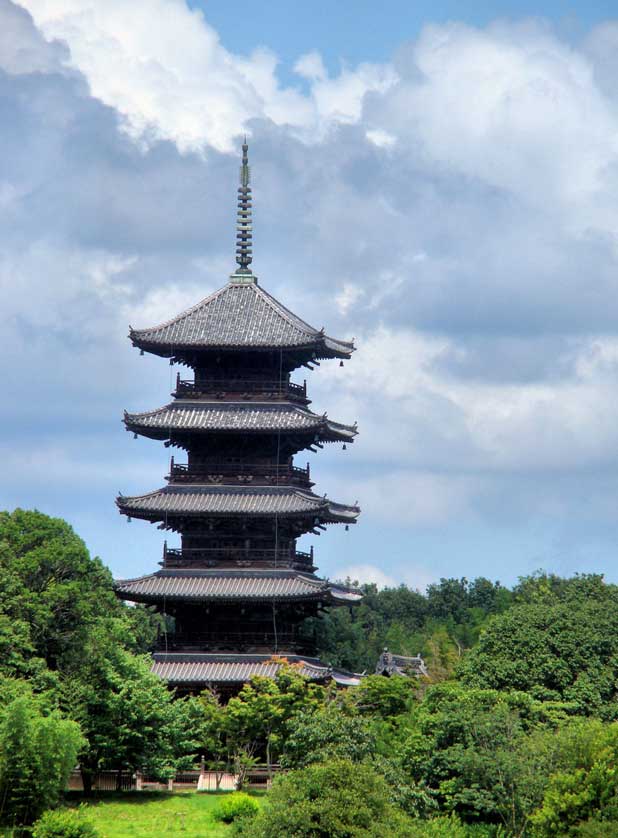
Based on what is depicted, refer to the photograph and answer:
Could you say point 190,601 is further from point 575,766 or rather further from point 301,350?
point 575,766

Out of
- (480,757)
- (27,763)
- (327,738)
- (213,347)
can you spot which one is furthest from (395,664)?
(27,763)

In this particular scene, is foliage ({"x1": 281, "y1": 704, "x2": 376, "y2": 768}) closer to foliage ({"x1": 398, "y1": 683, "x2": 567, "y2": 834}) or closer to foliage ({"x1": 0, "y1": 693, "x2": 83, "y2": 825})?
foliage ({"x1": 398, "y1": 683, "x2": 567, "y2": 834})

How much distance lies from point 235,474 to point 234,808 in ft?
62.6

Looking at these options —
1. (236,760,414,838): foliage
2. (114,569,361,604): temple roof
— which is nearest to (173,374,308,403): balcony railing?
(114,569,361,604): temple roof

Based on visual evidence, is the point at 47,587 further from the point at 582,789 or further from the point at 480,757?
the point at 582,789

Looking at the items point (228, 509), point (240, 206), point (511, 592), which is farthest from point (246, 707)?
point (511, 592)

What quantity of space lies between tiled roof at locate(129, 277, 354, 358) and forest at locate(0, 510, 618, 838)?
1160 centimetres

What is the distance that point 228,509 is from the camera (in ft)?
227

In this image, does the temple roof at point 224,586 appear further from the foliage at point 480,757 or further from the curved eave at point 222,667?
the foliage at point 480,757

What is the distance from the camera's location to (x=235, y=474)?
2805 inches

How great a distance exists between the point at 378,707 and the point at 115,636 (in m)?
10.5

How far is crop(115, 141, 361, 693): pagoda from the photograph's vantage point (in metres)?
68.1

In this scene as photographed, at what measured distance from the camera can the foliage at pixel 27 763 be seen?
169ft

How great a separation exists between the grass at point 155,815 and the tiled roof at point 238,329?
19706mm
